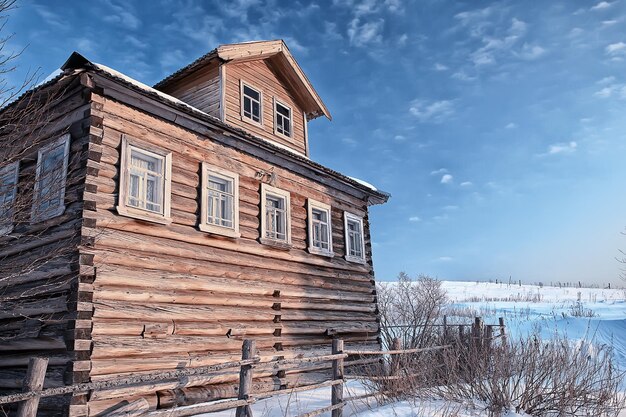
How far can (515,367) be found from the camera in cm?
867

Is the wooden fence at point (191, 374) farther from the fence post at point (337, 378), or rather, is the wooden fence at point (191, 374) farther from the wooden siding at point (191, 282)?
the wooden siding at point (191, 282)

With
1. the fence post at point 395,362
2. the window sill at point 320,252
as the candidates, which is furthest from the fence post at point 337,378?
the window sill at point 320,252

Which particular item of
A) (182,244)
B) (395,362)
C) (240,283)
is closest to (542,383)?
(395,362)

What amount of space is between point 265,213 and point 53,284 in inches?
205

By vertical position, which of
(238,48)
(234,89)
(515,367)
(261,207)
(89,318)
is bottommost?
(515,367)

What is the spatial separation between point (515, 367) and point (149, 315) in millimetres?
6740

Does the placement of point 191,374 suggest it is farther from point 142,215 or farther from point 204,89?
point 204,89

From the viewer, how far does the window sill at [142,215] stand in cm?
876

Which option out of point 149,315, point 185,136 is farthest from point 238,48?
point 149,315

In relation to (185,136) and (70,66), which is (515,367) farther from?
(70,66)

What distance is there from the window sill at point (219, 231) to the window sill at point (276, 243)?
0.88m

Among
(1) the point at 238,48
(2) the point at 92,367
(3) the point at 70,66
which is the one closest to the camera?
(2) the point at 92,367

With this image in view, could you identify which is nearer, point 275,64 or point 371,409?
point 371,409

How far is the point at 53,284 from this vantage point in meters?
8.11
